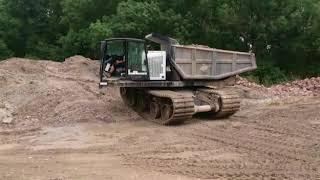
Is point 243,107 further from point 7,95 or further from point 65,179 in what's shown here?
point 65,179

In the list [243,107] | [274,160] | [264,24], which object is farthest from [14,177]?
[264,24]

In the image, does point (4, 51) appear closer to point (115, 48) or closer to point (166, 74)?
point (115, 48)

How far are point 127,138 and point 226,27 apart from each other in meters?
20.8

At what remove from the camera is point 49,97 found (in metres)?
16.5

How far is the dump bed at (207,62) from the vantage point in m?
15.0

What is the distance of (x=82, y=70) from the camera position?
68.9 ft

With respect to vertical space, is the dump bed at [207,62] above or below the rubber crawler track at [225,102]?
above

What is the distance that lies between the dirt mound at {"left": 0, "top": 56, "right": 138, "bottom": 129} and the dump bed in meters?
2.17

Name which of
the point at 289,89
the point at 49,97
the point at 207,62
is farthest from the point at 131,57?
the point at 289,89

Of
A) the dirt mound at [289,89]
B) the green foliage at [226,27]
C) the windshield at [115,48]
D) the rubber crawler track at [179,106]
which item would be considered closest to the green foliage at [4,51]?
the green foliage at [226,27]

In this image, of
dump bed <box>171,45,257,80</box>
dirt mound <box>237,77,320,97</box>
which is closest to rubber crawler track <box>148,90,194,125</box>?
dump bed <box>171,45,257,80</box>

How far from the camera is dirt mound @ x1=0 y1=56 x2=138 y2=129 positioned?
1515 cm

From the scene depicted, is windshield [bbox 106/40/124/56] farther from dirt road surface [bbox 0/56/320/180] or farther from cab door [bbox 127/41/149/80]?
dirt road surface [bbox 0/56/320/180]

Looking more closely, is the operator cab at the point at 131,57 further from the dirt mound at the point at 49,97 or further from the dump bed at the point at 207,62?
the dirt mound at the point at 49,97
